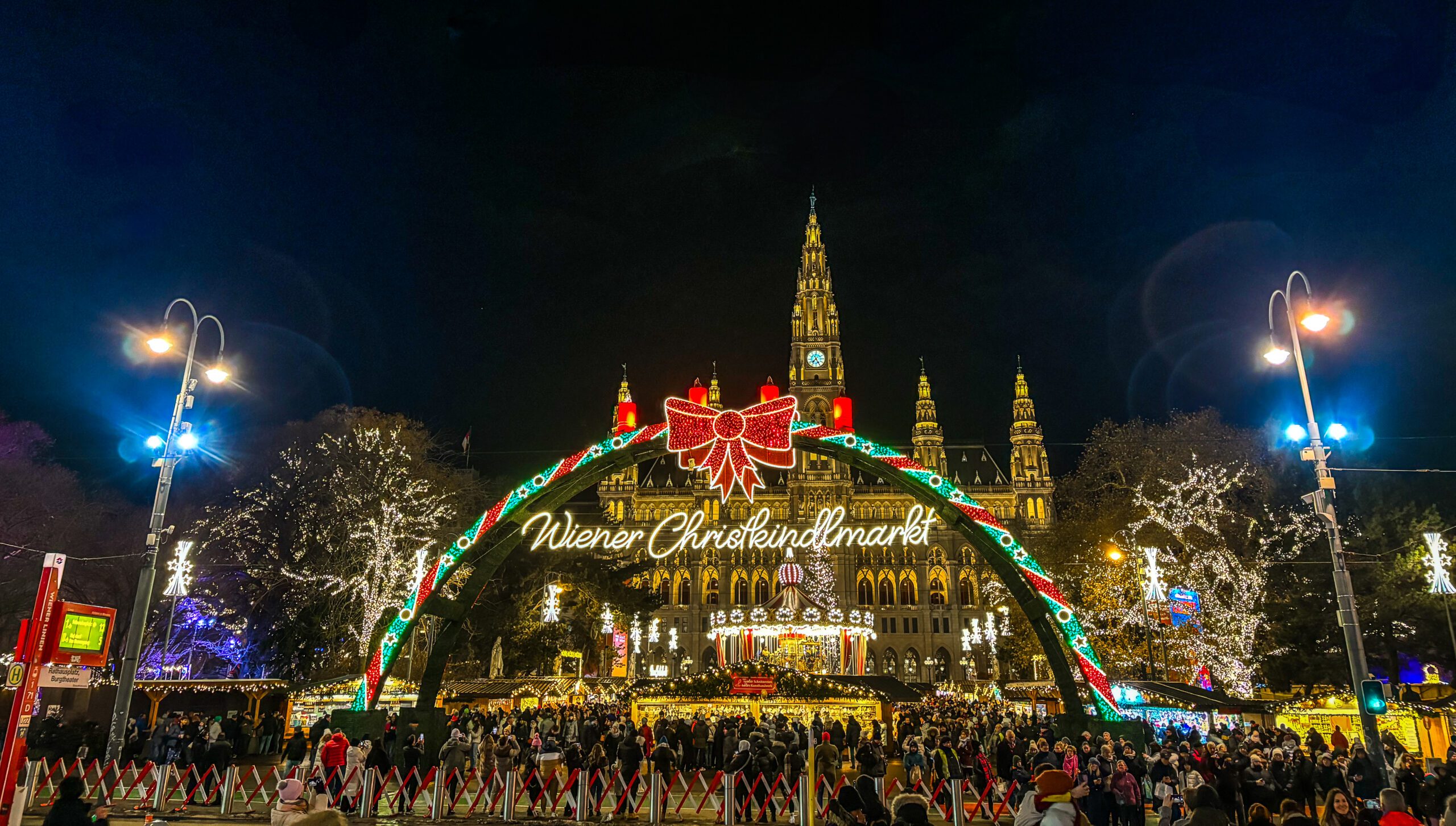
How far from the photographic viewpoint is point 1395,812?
20.2 ft

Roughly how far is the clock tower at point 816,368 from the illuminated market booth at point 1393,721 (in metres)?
59.2

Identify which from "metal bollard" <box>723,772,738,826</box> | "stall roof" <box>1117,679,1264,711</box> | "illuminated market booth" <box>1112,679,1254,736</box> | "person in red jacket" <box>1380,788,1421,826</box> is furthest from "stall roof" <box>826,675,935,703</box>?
"person in red jacket" <box>1380,788,1421,826</box>

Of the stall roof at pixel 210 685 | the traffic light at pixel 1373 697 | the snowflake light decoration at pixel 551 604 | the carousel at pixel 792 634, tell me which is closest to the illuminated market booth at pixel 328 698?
the stall roof at pixel 210 685

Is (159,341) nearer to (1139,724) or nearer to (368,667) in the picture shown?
(368,667)

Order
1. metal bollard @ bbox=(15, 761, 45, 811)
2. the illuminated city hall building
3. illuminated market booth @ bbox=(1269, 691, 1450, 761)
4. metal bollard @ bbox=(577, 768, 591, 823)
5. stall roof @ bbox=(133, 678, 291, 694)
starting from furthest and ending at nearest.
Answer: the illuminated city hall building < stall roof @ bbox=(133, 678, 291, 694) < illuminated market booth @ bbox=(1269, 691, 1450, 761) < metal bollard @ bbox=(15, 761, 45, 811) < metal bollard @ bbox=(577, 768, 591, 823)

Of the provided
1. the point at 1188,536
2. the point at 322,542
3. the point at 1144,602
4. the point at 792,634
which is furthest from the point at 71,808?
the point at 1188,536

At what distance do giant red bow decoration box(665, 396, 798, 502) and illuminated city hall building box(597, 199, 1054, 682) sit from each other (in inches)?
2297

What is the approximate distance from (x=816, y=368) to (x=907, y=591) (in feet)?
82.1

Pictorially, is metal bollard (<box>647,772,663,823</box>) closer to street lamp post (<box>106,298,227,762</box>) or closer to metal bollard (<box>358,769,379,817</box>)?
metal bollard (<box>358,769,379,817</box>)

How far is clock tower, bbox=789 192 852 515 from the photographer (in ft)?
262

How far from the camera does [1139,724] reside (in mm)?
12797

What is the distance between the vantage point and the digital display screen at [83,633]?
8.62 m

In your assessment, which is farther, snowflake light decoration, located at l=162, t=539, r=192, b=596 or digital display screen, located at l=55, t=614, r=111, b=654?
snowflake light decoration, located at l=162, t=539, r=192, b=596

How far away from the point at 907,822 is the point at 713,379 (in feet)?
282
